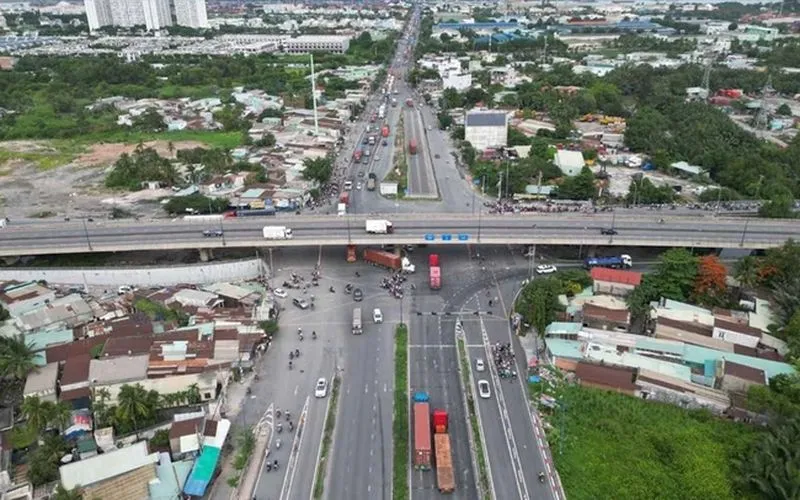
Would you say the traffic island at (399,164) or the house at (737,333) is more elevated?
the traffic island at (399,164)

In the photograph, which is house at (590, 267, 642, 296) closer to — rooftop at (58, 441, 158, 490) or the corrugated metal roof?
rooftop at (58, 441, 158, 490)

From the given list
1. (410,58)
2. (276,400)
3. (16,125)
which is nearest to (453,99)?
(410,58)

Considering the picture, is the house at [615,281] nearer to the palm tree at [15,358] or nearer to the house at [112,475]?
the house at [112,475]

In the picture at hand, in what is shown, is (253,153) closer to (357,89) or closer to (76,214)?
(76,214)

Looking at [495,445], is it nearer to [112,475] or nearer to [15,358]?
[112,475]

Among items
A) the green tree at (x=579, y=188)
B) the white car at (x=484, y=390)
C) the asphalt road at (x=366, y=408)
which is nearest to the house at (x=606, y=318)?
the white car at (x=484, y=390)

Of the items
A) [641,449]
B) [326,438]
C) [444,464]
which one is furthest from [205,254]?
[641,449]
